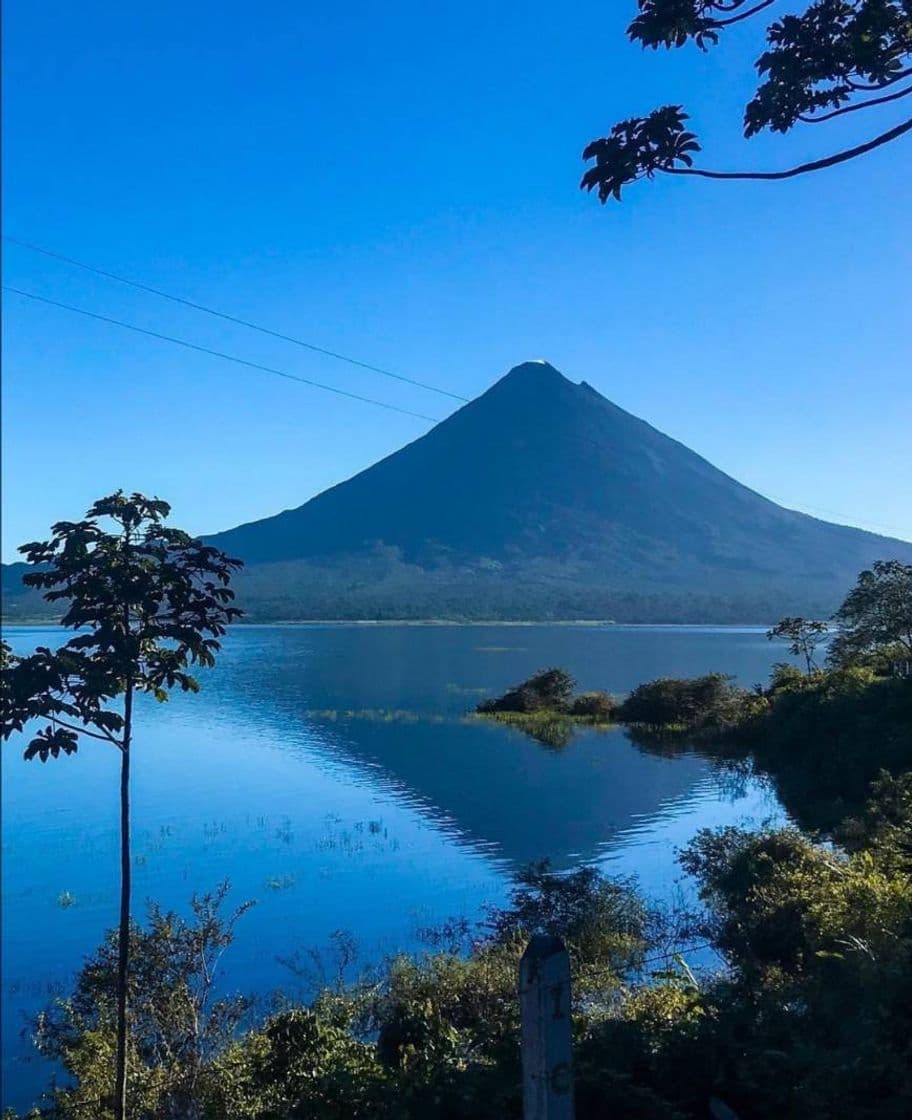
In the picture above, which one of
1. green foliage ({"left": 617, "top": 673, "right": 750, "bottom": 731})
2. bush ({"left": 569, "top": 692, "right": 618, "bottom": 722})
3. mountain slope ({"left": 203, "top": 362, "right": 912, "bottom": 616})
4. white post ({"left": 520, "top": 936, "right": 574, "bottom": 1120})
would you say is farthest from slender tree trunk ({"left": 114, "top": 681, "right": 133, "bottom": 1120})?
mountain slope ({"left": 203, "top": 362, "right": 912, "bottom": 616})

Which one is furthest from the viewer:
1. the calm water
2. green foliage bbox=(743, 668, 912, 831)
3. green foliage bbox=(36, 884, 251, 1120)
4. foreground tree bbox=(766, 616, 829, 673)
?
foreground tree bbox=(766, 616, 829, 673)

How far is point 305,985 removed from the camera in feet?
41.6

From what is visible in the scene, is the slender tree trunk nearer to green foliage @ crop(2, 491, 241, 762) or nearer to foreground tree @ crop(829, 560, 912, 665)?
green foliage @ crop(2, 491, 241, 762)

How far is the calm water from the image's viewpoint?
15227mm

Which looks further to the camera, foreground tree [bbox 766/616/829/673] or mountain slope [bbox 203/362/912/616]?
mountain slope [bbox 203/362/912/616]

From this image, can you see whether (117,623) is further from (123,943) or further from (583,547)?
(583,547)

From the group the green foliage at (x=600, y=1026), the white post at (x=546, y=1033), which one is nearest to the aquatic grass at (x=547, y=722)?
the green foliage at (x=600, y=1026)

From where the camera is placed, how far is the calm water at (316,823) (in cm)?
1523

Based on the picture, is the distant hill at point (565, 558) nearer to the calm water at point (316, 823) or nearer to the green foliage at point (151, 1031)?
the calm water at point (316, 823)

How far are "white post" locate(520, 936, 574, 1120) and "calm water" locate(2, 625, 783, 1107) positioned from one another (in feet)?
29.1

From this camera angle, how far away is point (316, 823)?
23.6 m

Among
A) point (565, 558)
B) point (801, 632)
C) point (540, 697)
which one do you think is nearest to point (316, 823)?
point (540, 697)

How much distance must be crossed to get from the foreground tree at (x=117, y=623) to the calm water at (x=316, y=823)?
19.2 feet

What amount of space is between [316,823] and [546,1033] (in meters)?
21.5
